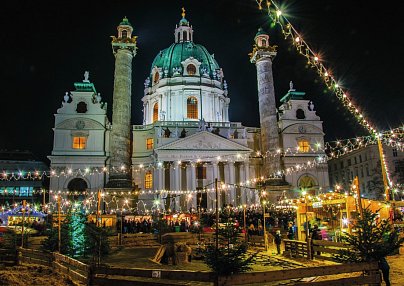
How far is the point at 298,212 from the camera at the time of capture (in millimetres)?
22609

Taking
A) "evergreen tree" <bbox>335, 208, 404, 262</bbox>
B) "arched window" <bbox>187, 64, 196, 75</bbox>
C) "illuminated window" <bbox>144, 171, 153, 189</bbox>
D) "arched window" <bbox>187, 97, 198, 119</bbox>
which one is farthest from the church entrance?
"evergreen tree" <bbox>335, 208, 404, 262</bbox>

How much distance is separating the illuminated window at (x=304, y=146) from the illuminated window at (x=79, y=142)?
29.0m

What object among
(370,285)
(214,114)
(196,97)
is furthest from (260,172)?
(370,285)

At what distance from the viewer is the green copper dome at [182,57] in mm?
60031

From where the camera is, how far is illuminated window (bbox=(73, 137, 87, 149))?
46469 mm

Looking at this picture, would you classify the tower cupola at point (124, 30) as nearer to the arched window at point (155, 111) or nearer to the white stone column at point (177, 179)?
the arched window at point (155, 111)

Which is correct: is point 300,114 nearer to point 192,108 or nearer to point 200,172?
point 192,108

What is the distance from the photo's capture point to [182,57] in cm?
6041

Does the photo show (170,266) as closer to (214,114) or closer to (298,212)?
(298,212)

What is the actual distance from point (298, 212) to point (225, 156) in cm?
2318

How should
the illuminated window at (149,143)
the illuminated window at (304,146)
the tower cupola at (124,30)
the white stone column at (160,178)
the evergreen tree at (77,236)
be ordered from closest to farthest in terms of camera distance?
the evergreen tree at (77,236) → the white stone column at (160,178) → the tower cupola at (124,30) → the illuminated window at (149,143) → the illuminated window at (304,146)

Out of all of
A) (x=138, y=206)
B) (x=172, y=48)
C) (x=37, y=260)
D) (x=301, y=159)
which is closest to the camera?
(x=37, y=260)

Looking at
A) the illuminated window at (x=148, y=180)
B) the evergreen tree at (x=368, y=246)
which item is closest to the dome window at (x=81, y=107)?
the illuminated window at (x=148, y=180)

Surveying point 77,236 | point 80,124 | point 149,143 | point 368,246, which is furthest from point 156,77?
point 368,246
